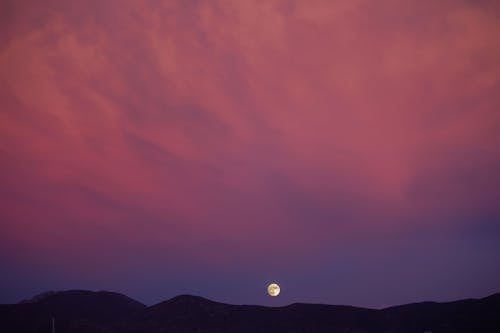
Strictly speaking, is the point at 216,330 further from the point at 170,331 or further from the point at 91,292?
the point at 91,292

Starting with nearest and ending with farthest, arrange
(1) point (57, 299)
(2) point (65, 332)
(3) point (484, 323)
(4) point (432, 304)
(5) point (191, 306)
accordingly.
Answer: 1. (3) point (484, 323)
2. (2) point (65, 332)
3. (4) point (432, 304)
4. (5) point (191, 306)
5. (1) point (57, 299)

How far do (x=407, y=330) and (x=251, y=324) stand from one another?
20.1 m

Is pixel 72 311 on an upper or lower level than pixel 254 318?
upper

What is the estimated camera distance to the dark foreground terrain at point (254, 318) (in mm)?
58594

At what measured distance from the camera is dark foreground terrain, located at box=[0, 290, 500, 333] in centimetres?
5859

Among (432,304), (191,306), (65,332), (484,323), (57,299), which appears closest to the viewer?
(484,323)

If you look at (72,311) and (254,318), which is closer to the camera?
(254,318)

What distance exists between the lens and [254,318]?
221ft

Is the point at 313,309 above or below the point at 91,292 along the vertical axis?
below

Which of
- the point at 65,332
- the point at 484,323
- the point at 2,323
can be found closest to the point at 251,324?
the point at 65,332

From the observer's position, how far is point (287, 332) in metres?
60.8

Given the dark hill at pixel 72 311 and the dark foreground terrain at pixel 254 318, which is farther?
the dark hill at pixel 72 311

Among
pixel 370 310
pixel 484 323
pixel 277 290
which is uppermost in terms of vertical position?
pixel 277 290

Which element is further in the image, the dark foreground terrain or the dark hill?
the dark hill
